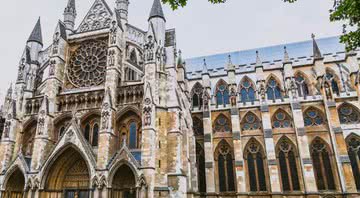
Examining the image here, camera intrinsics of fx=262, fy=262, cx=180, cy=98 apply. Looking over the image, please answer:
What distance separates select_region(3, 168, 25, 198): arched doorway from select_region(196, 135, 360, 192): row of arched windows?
14464mm

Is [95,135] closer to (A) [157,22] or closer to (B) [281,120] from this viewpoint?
(A) [157,22]

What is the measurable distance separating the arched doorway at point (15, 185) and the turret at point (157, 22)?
1354 centimetres

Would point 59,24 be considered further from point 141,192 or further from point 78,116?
point 141,192

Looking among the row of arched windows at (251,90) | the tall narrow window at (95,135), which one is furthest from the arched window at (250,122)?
the tall narrow window at (95,135)

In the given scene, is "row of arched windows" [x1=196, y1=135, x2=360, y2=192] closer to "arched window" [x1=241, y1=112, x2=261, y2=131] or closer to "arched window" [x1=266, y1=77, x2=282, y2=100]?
"arched window" [x1=241, y1=112, x2=261, y2=131]

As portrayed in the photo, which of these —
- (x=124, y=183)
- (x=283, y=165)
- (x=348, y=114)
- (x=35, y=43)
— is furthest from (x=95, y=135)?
(x=348, y=114)

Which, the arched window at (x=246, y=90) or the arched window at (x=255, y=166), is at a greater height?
the arched window at (x=246, y=90)

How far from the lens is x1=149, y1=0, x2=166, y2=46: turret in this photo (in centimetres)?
1986

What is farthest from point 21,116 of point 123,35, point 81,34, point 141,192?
point 141,192

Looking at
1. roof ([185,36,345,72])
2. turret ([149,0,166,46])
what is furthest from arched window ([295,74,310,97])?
turret ([149,0,166,46])

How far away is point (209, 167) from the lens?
23.4m

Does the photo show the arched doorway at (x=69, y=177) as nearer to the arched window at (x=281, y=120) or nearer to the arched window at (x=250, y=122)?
the arched window at (x=250, y=122)

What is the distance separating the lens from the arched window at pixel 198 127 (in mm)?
26278

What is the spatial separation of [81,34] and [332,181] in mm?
24072
